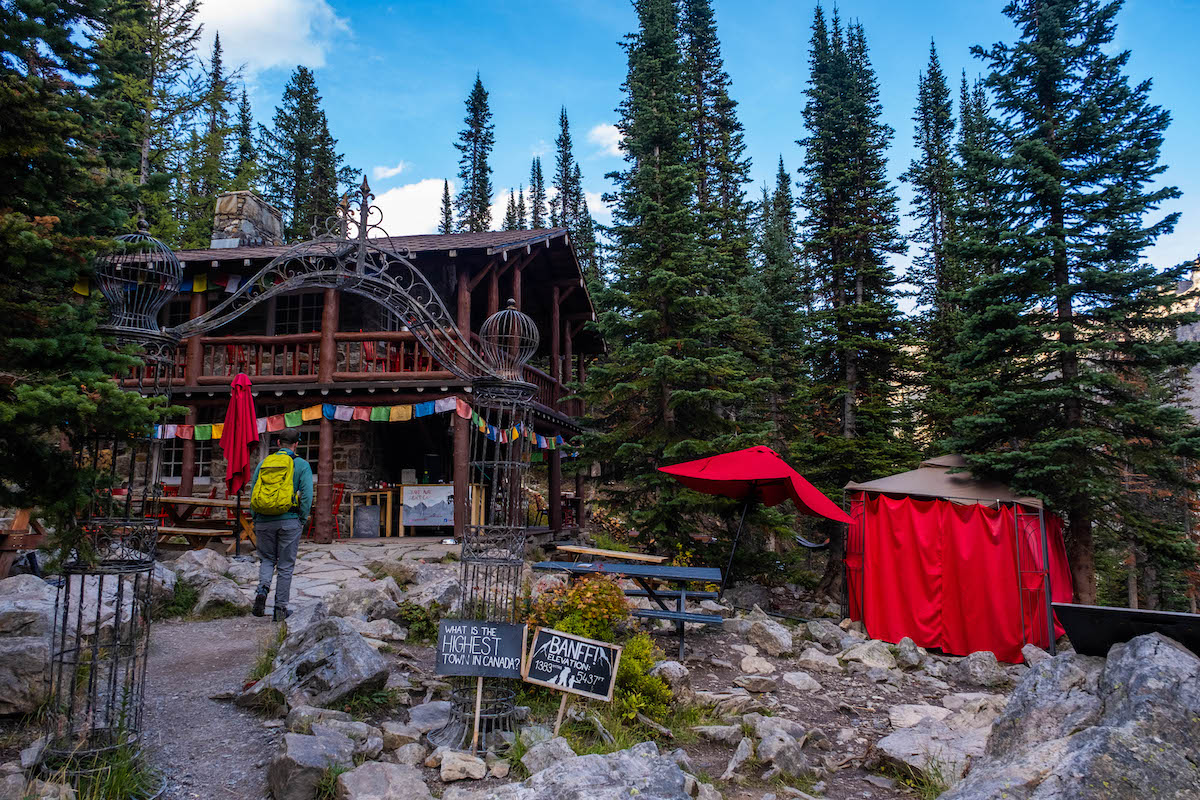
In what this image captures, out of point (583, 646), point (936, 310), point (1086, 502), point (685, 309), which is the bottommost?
point (583, 646)

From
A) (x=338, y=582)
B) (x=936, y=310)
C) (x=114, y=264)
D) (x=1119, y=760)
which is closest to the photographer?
(x=1119, y=760)

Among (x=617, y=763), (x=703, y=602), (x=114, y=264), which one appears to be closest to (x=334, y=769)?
(x=617, y=763)

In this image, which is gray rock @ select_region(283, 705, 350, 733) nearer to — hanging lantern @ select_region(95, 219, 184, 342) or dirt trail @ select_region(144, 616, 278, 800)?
dirt trail @ select_region(144, 616, 278, 800)

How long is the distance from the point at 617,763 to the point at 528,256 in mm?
12825

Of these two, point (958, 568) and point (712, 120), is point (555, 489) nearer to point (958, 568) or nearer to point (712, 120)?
point (958, 568)

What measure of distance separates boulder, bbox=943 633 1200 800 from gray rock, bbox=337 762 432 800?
9.07 ft

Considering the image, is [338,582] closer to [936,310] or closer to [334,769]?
[334,769]

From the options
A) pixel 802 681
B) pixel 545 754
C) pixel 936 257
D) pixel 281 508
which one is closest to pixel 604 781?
pixel 545 754

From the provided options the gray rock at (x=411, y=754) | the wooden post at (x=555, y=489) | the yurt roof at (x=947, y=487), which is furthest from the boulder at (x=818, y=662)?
the wooden post at (x=555, y=489)

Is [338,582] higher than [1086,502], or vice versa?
[1086,502]

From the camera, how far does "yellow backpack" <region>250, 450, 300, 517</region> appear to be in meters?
7.30

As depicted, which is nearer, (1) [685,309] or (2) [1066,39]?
(2) [1066,39]

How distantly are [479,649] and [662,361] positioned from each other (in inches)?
327

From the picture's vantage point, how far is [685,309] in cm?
1381
